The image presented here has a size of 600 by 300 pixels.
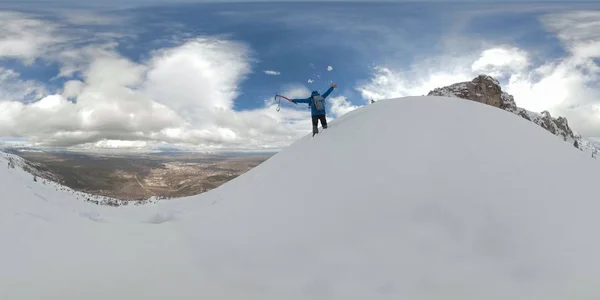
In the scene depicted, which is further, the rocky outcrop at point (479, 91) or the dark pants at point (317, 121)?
the rocky outcrop at point (479, 91)

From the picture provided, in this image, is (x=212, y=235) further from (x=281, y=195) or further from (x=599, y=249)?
(x=599, y=249)

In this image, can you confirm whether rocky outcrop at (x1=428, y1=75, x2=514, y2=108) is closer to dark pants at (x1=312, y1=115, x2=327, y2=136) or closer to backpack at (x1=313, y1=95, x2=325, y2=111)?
dark pants at (x1=312, y1=115, x2=327, y2=136)

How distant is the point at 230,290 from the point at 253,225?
263cm

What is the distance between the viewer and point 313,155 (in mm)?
12992

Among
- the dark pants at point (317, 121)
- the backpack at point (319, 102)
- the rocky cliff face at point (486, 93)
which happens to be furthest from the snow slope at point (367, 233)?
the rocky cliff face at point (486, 93)

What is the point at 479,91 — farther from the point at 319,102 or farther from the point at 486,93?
the point at 319,102

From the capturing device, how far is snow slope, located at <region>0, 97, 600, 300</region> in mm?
6551

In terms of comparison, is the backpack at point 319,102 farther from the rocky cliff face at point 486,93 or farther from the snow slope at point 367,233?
the rocky cliff face at point 486,93

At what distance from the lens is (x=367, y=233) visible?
7738mm

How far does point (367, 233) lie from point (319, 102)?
25.2 ft

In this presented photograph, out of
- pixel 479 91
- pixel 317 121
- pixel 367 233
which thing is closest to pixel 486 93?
pixel 479 91

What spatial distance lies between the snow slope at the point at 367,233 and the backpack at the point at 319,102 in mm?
3201

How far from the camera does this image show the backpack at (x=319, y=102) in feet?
47.4

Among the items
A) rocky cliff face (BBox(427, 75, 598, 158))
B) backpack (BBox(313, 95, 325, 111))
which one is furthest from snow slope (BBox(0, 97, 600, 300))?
rocky cliff face (BBox(427, 75, 598, 158))
